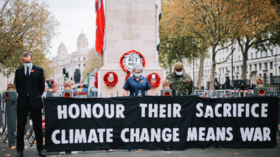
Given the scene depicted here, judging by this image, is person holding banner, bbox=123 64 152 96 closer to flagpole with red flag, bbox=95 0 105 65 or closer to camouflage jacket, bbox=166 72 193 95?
→ camouflage jacket, bbox=166 72 193 95

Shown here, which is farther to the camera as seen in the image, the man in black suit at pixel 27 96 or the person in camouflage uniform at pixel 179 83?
the person in camouflage uniform at pixel 179 83

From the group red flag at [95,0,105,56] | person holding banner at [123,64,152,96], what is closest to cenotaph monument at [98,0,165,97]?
red flag at [95,0,105,56]

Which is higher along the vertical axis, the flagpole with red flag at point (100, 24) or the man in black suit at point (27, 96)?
the flagpole with red flag at point (100, 24)

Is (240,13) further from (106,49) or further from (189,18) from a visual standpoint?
(106,49)

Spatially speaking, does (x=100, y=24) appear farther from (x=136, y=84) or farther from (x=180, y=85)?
(x=136, y=84)

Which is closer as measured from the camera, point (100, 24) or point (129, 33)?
point (129, 33)

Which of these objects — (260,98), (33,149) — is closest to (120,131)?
(33,149)

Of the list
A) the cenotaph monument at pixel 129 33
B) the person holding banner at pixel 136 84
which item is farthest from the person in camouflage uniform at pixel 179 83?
the cenotaph monument at pixel 129 33

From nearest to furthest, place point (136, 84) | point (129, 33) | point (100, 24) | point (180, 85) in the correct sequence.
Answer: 1. point (136, 84)
2. point (180, 85)
3. point (129, 33)
4. point (100, 24)

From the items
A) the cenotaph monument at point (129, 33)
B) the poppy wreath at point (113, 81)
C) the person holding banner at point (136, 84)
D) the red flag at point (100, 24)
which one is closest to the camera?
the person holding banner at point (136, 84)

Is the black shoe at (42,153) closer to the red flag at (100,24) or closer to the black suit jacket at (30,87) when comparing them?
the black suit jacket at (30,87)

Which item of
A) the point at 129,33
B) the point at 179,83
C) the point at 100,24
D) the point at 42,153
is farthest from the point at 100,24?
the point at 42,153

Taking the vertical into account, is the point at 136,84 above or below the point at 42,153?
above

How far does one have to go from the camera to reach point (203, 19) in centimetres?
2741
